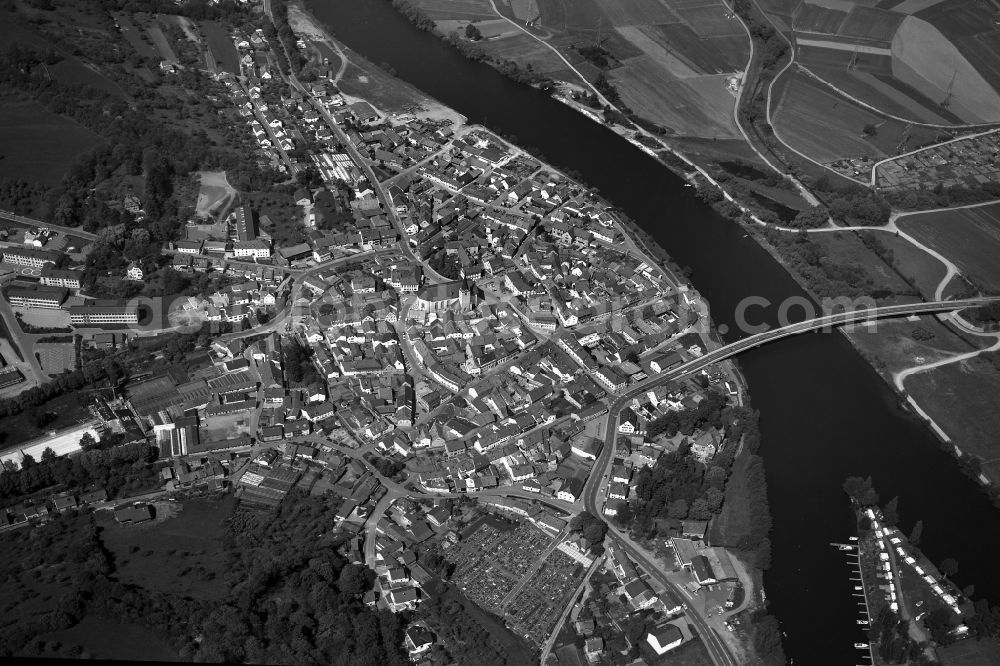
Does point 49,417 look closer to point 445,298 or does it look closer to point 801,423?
point 445,298

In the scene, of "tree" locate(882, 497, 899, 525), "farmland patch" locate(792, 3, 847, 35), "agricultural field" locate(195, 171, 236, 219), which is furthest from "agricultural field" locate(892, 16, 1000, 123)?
"agricultural field" locate(195, 171, 236, 219)

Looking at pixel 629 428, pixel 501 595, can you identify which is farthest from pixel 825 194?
pixel 501 595

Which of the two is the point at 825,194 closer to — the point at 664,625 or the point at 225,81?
the point at 664,625

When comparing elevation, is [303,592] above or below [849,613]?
below

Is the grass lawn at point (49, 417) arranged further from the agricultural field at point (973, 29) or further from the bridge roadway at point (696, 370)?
the agricultural field at point (973, 29)

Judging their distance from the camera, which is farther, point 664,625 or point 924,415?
point 924,415

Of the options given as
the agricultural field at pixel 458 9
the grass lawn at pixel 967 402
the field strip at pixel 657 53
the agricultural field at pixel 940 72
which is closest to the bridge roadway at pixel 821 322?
the grass lawn at pixel 967 402

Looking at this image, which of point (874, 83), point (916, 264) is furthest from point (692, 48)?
point (916, 264)
